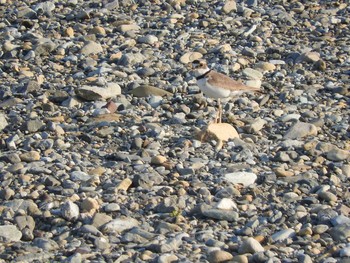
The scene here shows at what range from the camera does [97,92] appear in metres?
9.73

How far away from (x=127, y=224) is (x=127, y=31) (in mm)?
6195

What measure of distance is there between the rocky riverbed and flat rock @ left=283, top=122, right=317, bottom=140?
1cm

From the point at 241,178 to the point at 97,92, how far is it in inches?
112

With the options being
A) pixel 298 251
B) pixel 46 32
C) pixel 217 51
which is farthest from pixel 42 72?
pixel 298 251

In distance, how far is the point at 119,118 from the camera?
9164mm

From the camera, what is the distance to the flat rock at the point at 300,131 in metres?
8.90

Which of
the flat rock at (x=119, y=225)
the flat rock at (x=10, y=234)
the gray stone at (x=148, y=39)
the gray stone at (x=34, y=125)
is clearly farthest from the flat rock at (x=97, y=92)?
the flat rock at (x=10, y=234)

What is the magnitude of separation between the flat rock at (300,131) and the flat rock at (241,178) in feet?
4.69

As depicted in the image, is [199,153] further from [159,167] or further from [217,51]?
[217,51]

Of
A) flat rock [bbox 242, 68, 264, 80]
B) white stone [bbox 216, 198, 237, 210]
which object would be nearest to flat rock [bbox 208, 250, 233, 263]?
white stone [bbox 216, 198, 237, 210]

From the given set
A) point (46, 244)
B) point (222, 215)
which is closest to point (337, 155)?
point (222, 215)

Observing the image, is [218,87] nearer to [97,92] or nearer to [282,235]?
[97,92]

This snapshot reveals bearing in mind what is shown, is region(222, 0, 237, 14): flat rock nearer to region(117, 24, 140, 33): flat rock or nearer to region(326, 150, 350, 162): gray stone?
region(117, 24, 140, 33): flat rock

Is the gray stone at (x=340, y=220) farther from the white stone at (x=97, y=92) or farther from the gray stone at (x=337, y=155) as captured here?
the white stone at (x=97, y=92)
